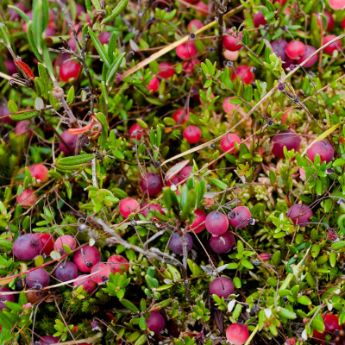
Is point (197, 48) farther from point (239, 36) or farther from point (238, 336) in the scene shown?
point (238, 336)

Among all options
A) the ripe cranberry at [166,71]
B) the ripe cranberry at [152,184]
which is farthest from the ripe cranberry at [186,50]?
the ripe cranberry at [152,184]

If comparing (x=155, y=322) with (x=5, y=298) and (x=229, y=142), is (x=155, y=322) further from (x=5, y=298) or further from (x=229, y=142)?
(x=229, y=142)

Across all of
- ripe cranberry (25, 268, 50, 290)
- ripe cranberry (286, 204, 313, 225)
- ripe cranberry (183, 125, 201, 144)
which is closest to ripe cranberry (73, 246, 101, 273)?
ripe cranberry (25, 268, 50, 290)

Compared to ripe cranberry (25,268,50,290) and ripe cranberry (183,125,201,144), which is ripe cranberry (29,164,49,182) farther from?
ripe cranberry (183,125,201,144)

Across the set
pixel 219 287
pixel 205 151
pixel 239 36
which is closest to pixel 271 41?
pixel 239 36

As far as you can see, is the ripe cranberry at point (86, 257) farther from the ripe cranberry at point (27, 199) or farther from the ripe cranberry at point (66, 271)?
the ripe cranberry at point (27, 199)

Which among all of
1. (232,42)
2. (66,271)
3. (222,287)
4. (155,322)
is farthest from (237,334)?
(232,42)
